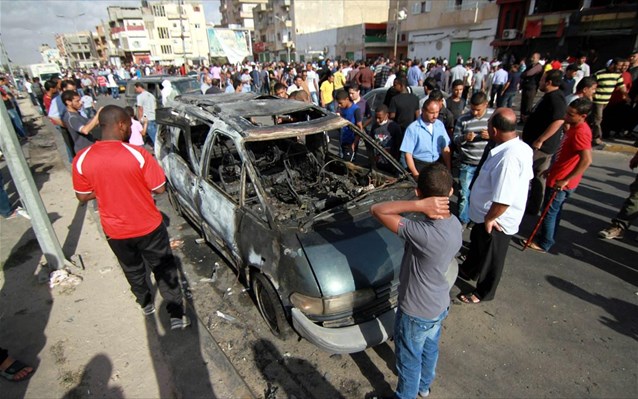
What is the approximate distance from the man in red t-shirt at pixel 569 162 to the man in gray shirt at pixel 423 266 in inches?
109

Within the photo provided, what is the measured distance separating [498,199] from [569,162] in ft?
5.61

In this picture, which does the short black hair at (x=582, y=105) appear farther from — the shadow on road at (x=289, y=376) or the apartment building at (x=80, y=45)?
the apartment building at (x=80, y=45)

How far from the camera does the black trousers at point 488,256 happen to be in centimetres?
309

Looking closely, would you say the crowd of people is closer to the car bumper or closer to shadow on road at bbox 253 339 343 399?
the car bumper

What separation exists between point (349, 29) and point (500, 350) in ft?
142

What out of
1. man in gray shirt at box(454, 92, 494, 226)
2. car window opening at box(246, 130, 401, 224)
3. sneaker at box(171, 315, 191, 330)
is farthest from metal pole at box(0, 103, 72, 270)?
man in gray shirt at box(454, 92, 494, 226)

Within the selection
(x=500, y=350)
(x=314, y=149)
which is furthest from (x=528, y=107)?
(x=500, y=350)

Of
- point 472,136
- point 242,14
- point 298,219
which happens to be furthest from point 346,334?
point 242,14

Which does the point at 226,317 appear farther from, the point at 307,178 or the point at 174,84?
the point at 174,84

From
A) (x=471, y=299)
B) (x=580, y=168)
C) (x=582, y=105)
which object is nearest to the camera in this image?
(x=471, y=299)

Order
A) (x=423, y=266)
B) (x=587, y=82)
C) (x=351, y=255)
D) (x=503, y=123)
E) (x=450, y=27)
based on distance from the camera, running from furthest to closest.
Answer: (x=450, y=27)
(x=587, y=82)
(x=503, y=123)
(x=351, y=255)
(x=423, y=266)

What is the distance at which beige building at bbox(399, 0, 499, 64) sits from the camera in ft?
87.6

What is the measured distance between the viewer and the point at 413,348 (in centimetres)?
206

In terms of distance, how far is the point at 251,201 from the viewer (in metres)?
3.55
